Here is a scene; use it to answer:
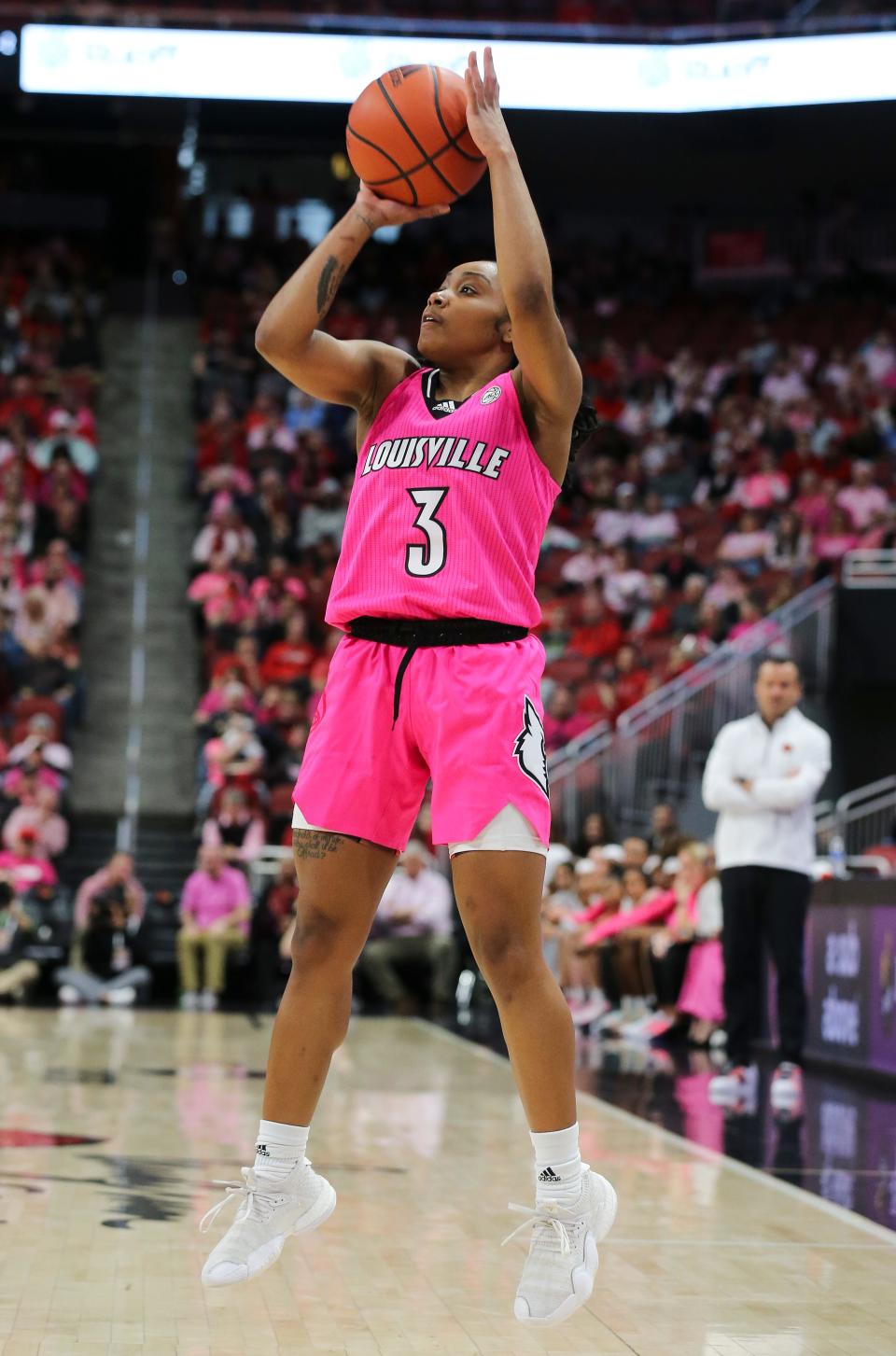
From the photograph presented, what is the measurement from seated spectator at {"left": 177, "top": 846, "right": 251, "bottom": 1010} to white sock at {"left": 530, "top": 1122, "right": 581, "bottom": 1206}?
1035 cm

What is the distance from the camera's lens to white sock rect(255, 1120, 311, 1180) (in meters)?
3.36

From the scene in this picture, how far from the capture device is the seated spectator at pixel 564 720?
14.9 m

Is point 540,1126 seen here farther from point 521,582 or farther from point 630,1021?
point 630,1021

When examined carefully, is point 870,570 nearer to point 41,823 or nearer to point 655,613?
point 655,613

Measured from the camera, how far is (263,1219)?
330 cm

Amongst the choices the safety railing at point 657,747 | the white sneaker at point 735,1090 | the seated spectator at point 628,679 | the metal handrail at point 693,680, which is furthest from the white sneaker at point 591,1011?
the white sneaker at point 735,1090

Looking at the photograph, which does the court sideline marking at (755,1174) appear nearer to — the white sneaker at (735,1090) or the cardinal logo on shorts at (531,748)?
the white sneaker at (735,1090)

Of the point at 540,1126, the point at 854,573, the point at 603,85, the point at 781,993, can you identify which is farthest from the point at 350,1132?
the point at 603,85

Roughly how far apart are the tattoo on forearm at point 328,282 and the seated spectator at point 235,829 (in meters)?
10.9

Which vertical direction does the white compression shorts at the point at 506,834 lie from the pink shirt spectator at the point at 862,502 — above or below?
below

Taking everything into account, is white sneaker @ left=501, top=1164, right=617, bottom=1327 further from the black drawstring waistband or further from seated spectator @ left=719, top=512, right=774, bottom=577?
seated spectator @ left=719, top=512, right=774, bottom=577

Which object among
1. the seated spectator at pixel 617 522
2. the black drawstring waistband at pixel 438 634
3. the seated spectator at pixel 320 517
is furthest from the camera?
the seated spectator at pixel 320 517

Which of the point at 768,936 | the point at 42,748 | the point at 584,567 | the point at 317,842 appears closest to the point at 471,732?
the point at 317,842

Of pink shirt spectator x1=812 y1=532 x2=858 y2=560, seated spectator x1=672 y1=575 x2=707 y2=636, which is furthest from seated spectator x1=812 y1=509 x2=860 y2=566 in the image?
Answer: seated spectator x1=672 y1=575 x2=707 y2=636
